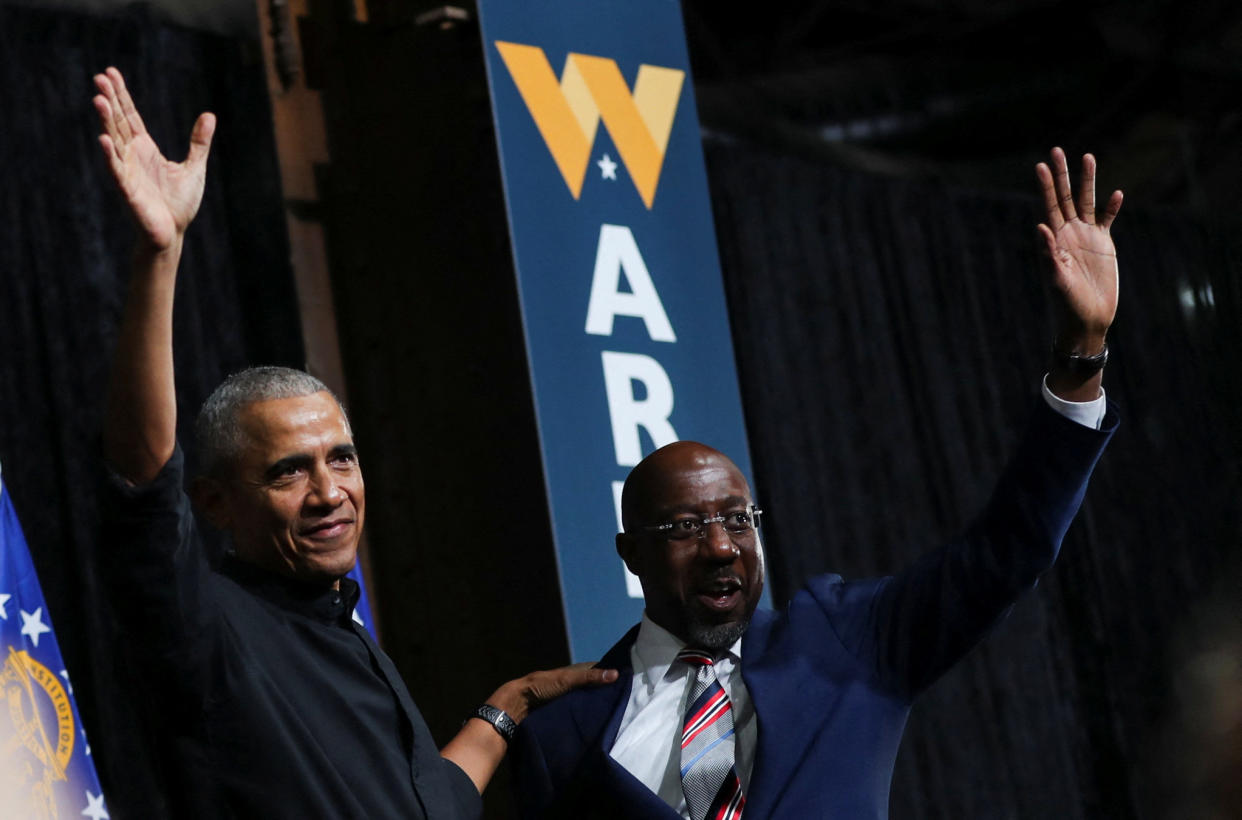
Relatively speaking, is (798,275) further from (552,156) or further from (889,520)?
(552,156)

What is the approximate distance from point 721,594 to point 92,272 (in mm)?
2354

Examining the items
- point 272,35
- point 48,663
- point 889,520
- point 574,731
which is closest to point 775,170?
point 889,520

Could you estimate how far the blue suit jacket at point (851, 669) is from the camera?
2027 mm

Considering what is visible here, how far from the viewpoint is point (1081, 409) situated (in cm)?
202

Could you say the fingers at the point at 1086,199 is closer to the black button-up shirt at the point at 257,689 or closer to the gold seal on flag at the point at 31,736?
the black button-up shirt at the point at 257,689

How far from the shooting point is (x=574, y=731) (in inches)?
87.6

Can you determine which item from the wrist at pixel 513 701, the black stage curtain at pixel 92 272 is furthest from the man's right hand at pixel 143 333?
the black stage curtain at pixel 92 272

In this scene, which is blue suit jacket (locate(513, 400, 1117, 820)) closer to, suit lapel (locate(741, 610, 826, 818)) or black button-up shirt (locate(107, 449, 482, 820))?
suit lapel (locate(741, 610, 826, 818))

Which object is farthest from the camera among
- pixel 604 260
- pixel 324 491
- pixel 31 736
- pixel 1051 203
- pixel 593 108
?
pixel 593 108

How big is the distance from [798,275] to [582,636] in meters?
3.59

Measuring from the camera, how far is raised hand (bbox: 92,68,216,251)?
1553 mm

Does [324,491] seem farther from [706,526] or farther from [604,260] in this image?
[604,260]

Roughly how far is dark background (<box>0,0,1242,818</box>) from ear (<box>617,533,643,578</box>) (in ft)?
4.32

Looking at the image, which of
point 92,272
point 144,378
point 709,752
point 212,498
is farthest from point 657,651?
point 92,272
